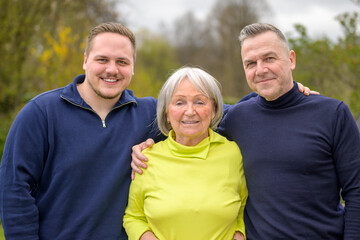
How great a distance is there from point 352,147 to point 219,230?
1074 mm

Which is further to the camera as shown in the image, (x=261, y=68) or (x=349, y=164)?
(x=261, y=68)

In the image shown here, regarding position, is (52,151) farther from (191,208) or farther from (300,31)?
(300,31)

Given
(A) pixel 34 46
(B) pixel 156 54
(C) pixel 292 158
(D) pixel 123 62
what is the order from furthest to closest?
(B) pixel 156 54 → (A) pixel 34 46 → (D) pixel 123 62 → (C) pixel 292 158

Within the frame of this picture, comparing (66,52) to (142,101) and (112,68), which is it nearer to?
(142,101)

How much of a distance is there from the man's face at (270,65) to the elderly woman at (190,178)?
35 centimetres

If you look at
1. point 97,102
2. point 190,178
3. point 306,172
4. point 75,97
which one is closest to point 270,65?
point 306,172

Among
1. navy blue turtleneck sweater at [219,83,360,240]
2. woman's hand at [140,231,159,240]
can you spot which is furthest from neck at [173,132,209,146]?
woman's hand at [140,231,159,240]

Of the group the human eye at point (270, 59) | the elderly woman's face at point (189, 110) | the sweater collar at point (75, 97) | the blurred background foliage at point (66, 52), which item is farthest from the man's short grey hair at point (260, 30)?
the blurred background foliage at point (66, 52)

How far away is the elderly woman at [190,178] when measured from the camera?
2.50 metres

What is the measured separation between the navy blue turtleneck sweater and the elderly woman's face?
45cm

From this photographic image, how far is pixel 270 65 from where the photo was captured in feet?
8.66

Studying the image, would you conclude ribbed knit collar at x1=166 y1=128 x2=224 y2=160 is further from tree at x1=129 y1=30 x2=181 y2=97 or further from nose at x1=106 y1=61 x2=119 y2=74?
tree at x1=129 y1=30 x2=181 y2=97

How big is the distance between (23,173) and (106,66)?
40.0 inches

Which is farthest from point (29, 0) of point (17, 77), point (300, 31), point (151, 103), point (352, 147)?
point (352, 147)
